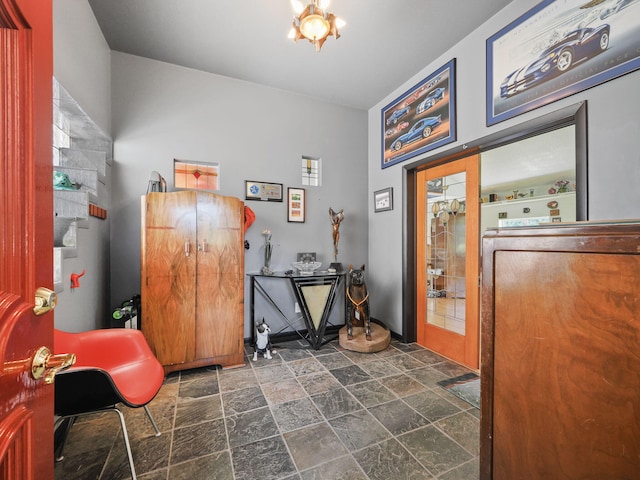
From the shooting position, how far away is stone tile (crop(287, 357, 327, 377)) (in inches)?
99.6

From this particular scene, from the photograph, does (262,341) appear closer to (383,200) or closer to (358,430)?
(358,430)

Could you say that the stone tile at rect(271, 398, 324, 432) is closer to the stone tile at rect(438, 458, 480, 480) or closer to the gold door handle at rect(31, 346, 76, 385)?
the stone tile at rect(438, 458, 480, 480)

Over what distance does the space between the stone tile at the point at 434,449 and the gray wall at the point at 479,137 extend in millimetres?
1637

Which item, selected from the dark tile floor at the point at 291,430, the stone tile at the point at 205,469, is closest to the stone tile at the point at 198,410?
the dark tile floor at the point at 291,430

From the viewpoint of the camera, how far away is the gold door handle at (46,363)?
→ 1.72 ft

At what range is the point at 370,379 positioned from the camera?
2.39 metres

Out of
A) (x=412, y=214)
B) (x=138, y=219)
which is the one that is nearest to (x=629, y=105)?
(x=412, y=214)

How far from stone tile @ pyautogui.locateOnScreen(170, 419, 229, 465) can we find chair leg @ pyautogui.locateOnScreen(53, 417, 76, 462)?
56cm

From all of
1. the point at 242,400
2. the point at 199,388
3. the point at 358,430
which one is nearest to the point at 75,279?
the point at 199,388

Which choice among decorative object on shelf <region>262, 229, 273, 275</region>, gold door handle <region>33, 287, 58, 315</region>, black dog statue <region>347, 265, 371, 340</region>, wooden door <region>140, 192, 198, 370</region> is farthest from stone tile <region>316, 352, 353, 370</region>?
gold door handle <region>33, 287, 58, 315</region>

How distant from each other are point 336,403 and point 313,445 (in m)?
0.45

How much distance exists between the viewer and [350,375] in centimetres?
246

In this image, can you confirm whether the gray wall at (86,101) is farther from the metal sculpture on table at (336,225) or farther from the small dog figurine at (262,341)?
the metal sculpture on table at (336,225)

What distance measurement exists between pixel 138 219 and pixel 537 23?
3.85 m
